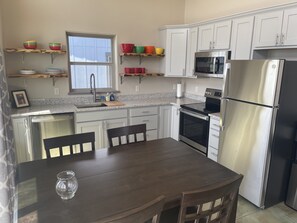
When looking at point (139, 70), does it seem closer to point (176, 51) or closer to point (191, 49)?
point (176, 51)

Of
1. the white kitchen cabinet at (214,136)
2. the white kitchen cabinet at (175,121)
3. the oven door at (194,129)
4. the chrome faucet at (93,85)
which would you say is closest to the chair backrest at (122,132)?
the white kitchen cabinet at (214,136)

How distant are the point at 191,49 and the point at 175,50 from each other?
31 centimetres

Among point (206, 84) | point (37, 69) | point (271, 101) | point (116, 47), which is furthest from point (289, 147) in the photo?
point (37, 69)

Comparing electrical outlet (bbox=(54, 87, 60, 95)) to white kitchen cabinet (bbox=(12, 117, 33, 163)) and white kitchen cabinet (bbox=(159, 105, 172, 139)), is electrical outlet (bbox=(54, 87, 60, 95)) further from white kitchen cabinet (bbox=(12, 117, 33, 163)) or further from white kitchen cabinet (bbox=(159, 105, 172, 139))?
white kitchen cabinet (bbox=(159, 105, 172, 139))

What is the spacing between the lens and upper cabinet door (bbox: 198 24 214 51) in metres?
3.47

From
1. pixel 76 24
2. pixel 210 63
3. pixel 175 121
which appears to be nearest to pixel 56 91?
pixel 76 24

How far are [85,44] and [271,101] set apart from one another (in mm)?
2993

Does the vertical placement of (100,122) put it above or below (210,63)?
below

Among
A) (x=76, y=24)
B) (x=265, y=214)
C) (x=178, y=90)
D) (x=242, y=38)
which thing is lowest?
(x=265, y=214)

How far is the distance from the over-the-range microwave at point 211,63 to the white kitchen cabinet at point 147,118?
3.24ft

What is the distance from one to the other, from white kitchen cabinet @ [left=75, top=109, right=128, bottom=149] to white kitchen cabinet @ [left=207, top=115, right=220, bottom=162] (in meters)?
1.37

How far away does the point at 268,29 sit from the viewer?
261cm

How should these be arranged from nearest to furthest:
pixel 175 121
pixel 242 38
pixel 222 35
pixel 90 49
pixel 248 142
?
1. pixel 248 142
2. pixel 242 38
3. pixel 222 35
4. pixel 90 49
5. pixel 175 121

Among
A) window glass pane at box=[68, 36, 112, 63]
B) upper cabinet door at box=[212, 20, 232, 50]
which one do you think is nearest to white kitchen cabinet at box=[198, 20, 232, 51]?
upper cabinet door at box=[212, 20, 232, 50]
